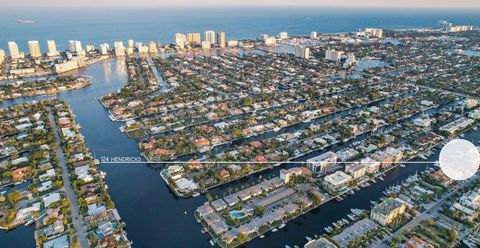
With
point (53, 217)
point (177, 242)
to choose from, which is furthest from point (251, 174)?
point (53, 217)

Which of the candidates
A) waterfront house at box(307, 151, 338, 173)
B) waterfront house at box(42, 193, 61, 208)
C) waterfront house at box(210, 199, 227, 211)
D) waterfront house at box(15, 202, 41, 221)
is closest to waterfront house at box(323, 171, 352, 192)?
waterfront house at box(307, 151, 338, 173)

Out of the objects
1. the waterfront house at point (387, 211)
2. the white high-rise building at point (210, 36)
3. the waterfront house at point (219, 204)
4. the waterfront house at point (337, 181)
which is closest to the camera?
the waterfront house at point (387, 211)

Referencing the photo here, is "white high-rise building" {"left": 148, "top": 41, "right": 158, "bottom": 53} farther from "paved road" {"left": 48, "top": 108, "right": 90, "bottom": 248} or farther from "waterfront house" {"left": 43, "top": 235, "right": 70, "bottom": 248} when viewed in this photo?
"waterfront house" {"left": 43, "top": 235, "right": 70, "bottom": 248}

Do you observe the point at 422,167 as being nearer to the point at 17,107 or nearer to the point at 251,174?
the point at 251,174

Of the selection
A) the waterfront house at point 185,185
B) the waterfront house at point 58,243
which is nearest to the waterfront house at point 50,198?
the waterfront house at point 58,243

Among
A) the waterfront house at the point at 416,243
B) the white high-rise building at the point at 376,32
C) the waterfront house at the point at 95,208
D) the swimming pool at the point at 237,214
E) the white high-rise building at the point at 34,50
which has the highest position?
the white high-rise building at the point at 376,32

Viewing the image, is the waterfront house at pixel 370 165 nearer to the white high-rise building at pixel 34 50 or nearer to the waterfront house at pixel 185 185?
the waterfront house at pixel 185 185
